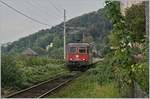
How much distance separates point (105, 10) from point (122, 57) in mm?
1248

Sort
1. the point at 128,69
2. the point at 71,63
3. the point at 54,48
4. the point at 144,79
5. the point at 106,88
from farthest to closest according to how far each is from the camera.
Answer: the point at 54,48
the point at 71,63
the point at 106,88
the point at 128,69
the point at 144,79

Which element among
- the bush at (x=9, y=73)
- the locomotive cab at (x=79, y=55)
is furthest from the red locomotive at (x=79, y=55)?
the bush at (x=9, y=73)

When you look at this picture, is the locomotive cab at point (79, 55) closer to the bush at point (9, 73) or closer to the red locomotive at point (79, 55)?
the red locomotive at point (79, 55)

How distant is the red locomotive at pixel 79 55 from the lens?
26016mm

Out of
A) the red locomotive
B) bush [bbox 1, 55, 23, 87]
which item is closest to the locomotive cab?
the red locomotive

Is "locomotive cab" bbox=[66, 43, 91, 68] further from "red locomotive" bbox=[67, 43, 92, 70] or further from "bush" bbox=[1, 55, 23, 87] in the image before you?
"bush" bbox=[1, 55, 23, 87]

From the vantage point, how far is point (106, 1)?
8992 millimetres

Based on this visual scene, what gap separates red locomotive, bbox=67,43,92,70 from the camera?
26016 millimetres

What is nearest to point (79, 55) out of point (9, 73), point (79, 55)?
point (79, 55)

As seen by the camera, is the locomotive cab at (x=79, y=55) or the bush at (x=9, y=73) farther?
the locomotive cab at (x=79, y=55)

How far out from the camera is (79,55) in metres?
26.2

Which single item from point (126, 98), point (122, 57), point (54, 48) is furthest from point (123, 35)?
point (54, 48)

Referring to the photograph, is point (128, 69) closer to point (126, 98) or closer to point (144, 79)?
point (126, 98)

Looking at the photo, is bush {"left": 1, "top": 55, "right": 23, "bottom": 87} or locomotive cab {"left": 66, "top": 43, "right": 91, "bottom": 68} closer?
bush {"left": 1, "top": 55, "right": 23, "bottom": 87}
